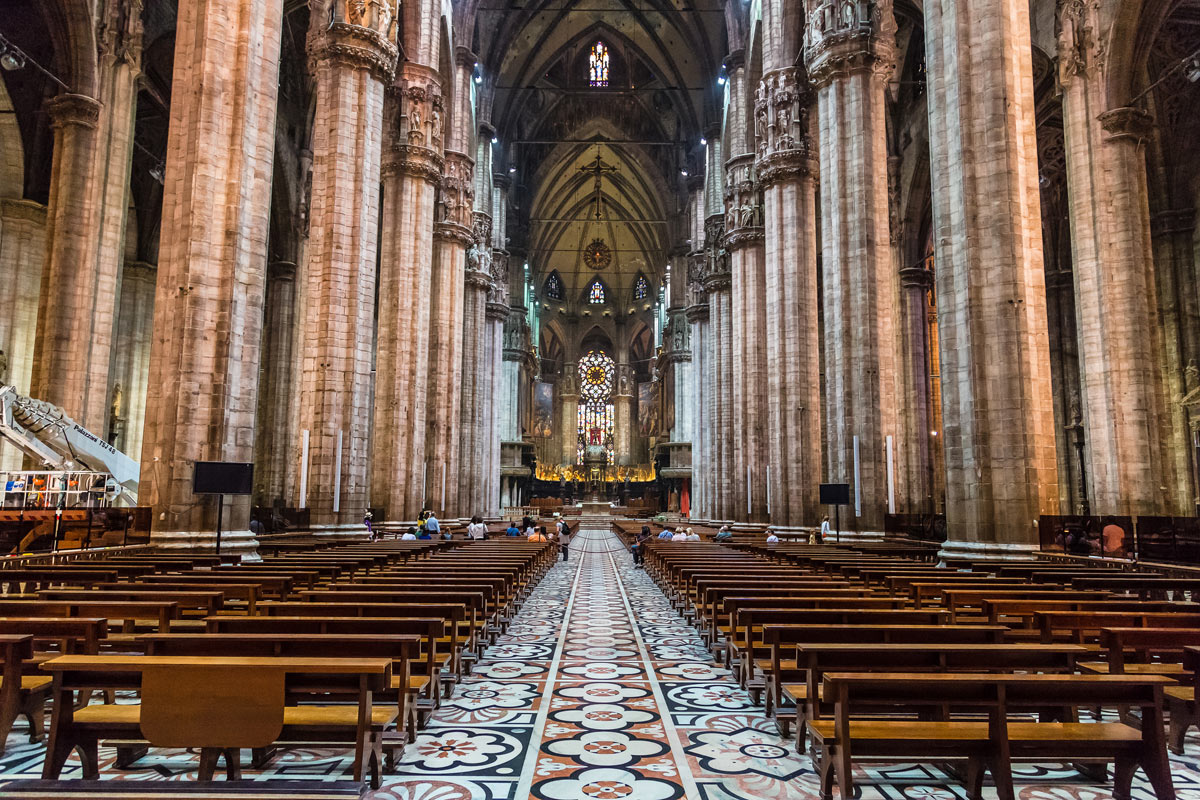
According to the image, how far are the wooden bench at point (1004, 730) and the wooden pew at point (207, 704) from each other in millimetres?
2048

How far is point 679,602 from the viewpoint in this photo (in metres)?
11.1

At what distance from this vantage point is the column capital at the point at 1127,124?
56.1ft

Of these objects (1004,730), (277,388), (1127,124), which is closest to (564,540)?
(277,388)

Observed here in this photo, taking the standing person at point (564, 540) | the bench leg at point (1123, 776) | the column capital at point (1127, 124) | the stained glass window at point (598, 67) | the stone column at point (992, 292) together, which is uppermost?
the stained glass window at point (598, 67)

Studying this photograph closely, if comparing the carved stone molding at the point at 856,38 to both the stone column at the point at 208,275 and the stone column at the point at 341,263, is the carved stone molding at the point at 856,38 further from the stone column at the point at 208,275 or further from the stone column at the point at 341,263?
the stone column at the point at 208,275

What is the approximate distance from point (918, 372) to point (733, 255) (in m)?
8.80

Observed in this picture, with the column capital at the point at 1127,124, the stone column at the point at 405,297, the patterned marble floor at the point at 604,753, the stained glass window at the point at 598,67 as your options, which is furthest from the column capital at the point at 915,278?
the stained glass window at the point at 598,67

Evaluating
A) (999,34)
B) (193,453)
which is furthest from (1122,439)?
(193,453)

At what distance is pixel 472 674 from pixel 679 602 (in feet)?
17.0

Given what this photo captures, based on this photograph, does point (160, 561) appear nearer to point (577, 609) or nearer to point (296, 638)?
point (577, 609)

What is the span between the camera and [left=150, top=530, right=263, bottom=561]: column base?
10680 mm

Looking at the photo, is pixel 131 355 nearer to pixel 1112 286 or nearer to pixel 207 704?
pixel 207 704

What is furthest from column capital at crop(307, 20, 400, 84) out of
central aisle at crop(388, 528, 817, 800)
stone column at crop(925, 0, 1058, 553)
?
central aisle at crop(388, 528, 817, 800)

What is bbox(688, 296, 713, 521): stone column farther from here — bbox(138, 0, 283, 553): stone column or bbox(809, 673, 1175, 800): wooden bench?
bbox(809, 673, 1175, 800): wooden bench
